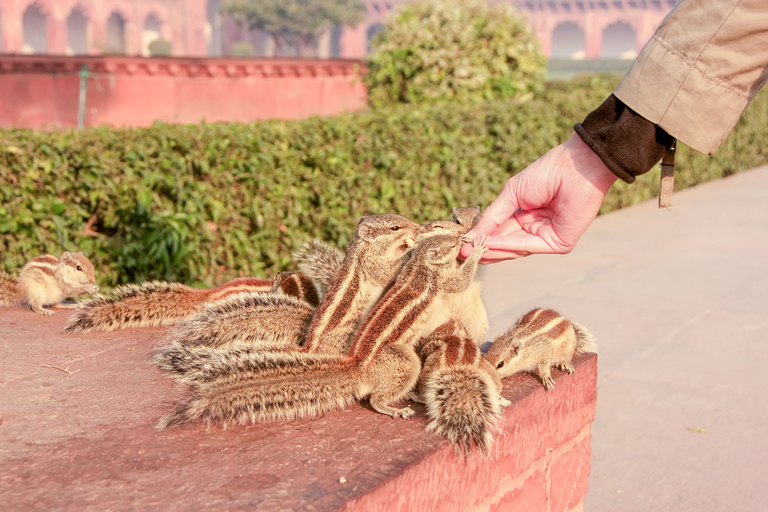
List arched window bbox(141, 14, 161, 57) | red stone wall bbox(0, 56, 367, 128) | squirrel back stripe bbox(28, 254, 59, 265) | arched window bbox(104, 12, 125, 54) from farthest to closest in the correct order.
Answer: arched window bbox(141, 14, 161, 57) < arched window bbox(104, 12, 125, 54) < red stone wall bbox(0, 56, 367, 128) < squirrel back stripe bbox(28, 254, 59, 265)

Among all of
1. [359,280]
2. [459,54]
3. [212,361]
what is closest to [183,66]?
[459,54]

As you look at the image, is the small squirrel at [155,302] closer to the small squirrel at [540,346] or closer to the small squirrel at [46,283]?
the small squirrel at [46,283]

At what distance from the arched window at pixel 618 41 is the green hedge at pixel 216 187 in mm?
74316

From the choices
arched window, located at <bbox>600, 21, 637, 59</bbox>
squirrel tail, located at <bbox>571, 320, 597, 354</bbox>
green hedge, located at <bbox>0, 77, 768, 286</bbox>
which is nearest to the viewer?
squirrel tail, located at <bbox>571, 320, 597, 354</bbox>

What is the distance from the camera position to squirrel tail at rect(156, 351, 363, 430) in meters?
1.98

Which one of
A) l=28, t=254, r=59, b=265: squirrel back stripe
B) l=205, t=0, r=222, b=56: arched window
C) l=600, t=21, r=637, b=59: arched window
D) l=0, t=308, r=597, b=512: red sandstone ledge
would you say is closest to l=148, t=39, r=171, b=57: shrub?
l=205, t=0, r=222, b=56: arched window

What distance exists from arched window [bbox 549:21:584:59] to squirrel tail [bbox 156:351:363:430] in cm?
8055

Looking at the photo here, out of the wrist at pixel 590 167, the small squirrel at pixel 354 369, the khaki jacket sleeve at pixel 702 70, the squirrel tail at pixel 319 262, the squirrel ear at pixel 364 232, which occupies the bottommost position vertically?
the small squirrel at pixel 354 369

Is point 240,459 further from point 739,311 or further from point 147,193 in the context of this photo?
point 739,311

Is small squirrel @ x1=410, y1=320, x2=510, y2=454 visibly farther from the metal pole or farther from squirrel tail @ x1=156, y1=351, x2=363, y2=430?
the metal pole

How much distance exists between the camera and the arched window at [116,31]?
183 feet

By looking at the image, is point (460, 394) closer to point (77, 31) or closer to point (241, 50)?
point (77, 31)

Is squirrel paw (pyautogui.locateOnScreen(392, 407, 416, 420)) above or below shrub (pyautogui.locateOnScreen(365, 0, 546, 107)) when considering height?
below

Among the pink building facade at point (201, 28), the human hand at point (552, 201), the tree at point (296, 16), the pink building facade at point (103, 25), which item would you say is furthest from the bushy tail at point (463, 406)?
the tree at point (296, 16)
